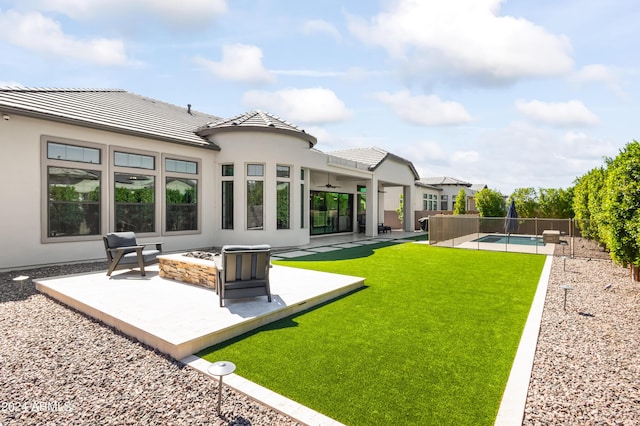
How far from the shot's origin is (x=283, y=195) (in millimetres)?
14016

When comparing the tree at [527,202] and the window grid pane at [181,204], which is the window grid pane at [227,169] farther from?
the tree at [527,202]

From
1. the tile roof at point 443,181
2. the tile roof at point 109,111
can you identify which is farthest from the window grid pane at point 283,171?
the tile roof at point 443,181

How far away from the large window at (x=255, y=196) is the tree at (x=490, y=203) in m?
19.5

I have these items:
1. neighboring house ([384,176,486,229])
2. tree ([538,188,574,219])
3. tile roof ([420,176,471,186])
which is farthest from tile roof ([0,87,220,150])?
tile roof ([420,176,471,186])

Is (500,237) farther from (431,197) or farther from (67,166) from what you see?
(67,166)

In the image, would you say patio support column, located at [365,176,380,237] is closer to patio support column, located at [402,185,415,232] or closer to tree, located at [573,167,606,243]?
patio support column, located at [402,185,415,232]

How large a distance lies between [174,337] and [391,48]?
384 inches

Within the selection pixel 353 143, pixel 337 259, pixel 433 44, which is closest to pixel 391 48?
pixel 433 44

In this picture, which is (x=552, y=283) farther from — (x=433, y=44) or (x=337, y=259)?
(x=433, y=44)

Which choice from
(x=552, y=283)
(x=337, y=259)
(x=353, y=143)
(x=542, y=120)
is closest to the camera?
(x=552, y=283)

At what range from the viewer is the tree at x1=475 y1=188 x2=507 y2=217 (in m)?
25.8

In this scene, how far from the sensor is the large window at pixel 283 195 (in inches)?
547

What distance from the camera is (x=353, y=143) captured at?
26.3m

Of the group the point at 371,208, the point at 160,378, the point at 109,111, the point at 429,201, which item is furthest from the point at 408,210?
the point at 160,378
